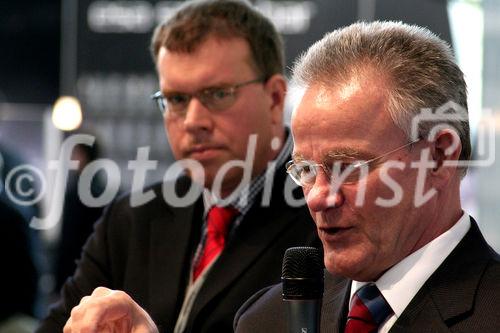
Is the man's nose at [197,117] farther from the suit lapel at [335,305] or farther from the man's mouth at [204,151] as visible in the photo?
the suit lapel at [335,305]

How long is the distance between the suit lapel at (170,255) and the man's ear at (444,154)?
0.99 meters

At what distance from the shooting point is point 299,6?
3848mm

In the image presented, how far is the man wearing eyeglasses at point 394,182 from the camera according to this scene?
177cm

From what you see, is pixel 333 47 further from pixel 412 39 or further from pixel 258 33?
pixel 258 33

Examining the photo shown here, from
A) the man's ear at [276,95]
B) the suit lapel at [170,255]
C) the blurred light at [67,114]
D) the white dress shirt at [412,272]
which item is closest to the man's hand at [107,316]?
the white dress shirt at [412,272]

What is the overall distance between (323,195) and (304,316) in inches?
10.2

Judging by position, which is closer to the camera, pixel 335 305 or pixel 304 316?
pixel 304 316

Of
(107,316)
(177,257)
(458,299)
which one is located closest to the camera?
(458,299)

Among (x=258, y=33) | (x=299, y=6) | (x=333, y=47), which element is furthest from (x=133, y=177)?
(x=333, y=47)

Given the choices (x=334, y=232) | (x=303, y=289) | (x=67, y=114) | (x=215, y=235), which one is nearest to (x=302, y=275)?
(x=303, y=289)

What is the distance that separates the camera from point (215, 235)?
2.67 m

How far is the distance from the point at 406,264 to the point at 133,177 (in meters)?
2.27

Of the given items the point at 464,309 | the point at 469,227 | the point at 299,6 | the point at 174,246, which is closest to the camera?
the point at 464,309

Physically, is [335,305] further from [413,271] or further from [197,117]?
[197,117]
